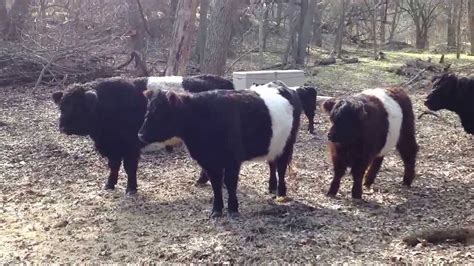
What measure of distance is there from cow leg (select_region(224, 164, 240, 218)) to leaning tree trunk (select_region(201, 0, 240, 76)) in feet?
21.4

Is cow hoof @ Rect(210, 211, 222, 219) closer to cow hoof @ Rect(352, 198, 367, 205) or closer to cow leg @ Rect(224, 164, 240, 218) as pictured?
cow leg @ Rect(224, 164, 240, 218)

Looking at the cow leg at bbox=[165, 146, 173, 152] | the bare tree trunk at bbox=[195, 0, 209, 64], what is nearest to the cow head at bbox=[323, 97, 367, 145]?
the cow leg at bbox=[165, 146, 173, 152]

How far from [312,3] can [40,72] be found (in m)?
11.4

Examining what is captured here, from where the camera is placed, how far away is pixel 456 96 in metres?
9.25

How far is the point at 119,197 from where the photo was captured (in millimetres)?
7566

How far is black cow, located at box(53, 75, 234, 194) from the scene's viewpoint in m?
7.37

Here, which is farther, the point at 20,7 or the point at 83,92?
the point at 20,7

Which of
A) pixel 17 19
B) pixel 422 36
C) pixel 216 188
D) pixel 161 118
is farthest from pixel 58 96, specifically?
pixel 422 36

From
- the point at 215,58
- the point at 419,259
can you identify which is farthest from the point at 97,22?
the point at 419,259

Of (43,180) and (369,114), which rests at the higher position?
(369,114)

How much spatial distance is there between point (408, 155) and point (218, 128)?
125 inches

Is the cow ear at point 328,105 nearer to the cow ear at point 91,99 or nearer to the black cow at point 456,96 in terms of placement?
the black cow at point 456,96

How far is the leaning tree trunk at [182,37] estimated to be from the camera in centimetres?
1179

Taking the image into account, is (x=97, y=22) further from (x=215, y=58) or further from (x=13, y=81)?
(x=215, y=58)
